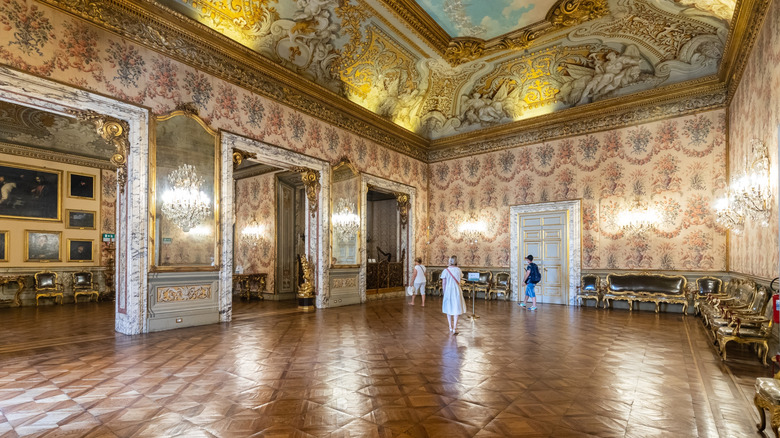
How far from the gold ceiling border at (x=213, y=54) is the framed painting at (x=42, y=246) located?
8.51m

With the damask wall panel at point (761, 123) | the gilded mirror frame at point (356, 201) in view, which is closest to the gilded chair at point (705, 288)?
the damask wall panel at point (761, 123)

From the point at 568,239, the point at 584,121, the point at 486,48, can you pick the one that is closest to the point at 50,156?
the point at 486,48

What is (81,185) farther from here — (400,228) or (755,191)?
(755,191)

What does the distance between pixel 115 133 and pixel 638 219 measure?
12.7 meters

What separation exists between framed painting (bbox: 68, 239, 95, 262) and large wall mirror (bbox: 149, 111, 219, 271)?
783 centimetres

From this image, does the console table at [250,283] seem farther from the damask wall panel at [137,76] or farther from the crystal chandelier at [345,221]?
the damask wall panel at [137,76]

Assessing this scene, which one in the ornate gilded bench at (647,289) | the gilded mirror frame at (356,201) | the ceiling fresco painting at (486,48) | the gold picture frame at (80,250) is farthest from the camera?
the gold picture frame at (80,250)

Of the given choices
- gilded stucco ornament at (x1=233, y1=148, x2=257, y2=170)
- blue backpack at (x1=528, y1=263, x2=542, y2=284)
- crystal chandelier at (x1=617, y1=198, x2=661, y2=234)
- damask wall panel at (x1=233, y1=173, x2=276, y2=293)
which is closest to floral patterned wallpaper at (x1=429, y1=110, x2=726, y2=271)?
crystal chandelier at (x1=617, y1=198, x2=661, y2=234)

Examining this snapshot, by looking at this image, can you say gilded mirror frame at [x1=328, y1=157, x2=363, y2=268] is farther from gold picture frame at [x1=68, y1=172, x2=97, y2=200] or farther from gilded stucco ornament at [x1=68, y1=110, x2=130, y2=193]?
gold picture frame at [x1=68, y1=172, x2=97, y2=200]

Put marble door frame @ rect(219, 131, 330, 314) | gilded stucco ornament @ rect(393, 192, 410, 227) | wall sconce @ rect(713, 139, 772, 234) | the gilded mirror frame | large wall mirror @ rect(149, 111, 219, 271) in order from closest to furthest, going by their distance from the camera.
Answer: wall sconce @ rect(713, 139, 772, 234)
large wall mirror @ rect(149, 111, 219, 271)
marble door frame @ rect(219, 131, 330, 314)
the gilded mirror frame
gilded stucco ornament @ rect(393, 192, 410, 227)

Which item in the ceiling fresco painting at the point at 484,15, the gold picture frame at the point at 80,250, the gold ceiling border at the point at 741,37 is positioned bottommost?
the gold picture frame at the point at 80,250

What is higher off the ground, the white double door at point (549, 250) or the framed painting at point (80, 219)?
the framed painting at point (80, 219)

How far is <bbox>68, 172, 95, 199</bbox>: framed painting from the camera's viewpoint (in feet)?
42.2

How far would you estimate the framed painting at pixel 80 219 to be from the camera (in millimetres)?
12782
